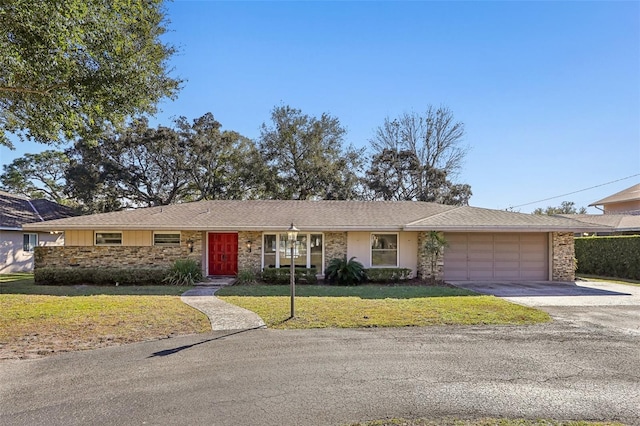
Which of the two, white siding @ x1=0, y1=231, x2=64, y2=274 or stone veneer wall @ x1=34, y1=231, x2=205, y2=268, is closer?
stone veneer wall @ x1=34, y1=231, x2=205, y2=268

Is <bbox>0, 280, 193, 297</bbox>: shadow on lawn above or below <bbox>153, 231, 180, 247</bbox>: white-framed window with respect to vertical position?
below

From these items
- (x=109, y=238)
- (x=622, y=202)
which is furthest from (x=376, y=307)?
(x=622, y=202)

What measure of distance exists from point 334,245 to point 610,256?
13803mm

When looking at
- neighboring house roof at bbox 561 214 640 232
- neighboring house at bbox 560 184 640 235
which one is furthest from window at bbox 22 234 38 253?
neighboring house at bbox 560 184 640 235

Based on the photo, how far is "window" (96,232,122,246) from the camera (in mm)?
15391

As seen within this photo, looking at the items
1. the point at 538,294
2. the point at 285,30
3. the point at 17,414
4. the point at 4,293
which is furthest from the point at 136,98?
the point at 538,294

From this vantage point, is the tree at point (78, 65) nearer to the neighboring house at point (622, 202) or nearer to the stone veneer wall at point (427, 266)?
the stone veneer wall at point (427, 266)

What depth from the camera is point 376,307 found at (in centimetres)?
975

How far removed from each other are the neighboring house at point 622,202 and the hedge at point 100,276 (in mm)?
32391

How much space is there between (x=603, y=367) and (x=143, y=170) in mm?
29782

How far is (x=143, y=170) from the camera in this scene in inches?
1147

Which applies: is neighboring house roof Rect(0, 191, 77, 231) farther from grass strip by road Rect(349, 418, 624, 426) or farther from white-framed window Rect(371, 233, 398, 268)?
grass strip by road Rect(349, 418, 624, 426)

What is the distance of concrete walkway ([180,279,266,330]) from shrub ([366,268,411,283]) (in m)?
5.77

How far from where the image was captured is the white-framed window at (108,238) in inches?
606
